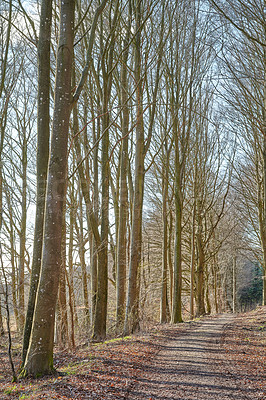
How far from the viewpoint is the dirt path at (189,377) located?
4414 mm

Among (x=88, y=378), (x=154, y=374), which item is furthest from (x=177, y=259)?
(x=88, y=378)

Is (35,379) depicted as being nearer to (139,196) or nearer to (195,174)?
(139,196)

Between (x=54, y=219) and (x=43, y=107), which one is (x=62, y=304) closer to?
(x=54, y=219)

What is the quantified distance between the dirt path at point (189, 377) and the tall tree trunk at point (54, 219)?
1462 millimetres

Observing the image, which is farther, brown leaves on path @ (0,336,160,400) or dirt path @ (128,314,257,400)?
dirt path @ (128,314,257,400)

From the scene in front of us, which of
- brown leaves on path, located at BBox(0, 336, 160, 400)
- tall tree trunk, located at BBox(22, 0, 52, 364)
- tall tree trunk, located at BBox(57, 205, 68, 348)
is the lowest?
brown leaves on path, located at BBox(0, 336, 160, 400)

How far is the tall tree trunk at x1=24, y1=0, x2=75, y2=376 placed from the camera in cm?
503

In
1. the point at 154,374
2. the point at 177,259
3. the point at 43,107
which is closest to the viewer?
the point at 154,374

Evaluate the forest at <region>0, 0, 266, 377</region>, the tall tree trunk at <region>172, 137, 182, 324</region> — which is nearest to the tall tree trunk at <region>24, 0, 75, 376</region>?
the forest at <region>0, 0, 266, 377</region>

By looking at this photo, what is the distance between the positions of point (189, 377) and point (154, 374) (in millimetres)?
547

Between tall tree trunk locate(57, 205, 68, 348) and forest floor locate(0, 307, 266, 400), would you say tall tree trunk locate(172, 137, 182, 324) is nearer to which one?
forest floor locate(0, 307, 266, 400)

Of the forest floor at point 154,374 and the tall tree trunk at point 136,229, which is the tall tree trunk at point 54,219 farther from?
the tall tree trunk at point 136,229

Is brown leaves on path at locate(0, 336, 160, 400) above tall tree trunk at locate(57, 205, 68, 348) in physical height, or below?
below

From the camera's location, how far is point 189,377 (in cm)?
527
